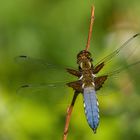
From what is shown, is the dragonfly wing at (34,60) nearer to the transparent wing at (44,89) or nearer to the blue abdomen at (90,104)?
the blue abdomen at (90,104)

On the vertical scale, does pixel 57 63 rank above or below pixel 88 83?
above

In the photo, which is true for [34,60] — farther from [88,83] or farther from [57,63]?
[57,63]

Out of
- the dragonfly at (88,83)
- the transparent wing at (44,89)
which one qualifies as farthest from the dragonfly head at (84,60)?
the transparent wing at (44,89)

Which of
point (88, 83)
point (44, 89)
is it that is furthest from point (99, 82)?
point (44, 89)

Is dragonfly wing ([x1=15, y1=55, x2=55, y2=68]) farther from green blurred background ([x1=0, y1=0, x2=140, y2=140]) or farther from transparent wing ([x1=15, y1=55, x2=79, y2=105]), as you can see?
transparent wing ([x1=15, y1=55, x2=79, y2=105])

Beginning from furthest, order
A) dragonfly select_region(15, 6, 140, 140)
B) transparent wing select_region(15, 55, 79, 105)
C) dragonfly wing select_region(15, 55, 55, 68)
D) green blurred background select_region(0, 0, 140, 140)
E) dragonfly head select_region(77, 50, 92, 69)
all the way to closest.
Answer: transparent wing select_region(15, 55, 79, 105), green blurred background select_region(0, 0, 140, 140), dragonfly wing select_region(15, 55, 55, 68), dragonfly head select_region(77, 50, 92, 69), dragonfly select_region(15, 6, 140, 140)

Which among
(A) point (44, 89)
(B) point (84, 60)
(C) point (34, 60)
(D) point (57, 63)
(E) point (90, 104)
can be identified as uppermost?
(D) point (57, 63)

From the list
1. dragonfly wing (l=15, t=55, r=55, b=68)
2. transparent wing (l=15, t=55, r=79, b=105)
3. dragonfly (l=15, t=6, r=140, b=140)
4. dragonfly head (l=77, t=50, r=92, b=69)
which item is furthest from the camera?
transparent wing (l=15, t=55, r=79, b=105)

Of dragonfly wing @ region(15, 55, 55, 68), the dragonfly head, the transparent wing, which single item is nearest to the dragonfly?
the dragonfly head

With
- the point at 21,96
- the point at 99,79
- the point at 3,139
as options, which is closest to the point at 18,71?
the point at 21,96
